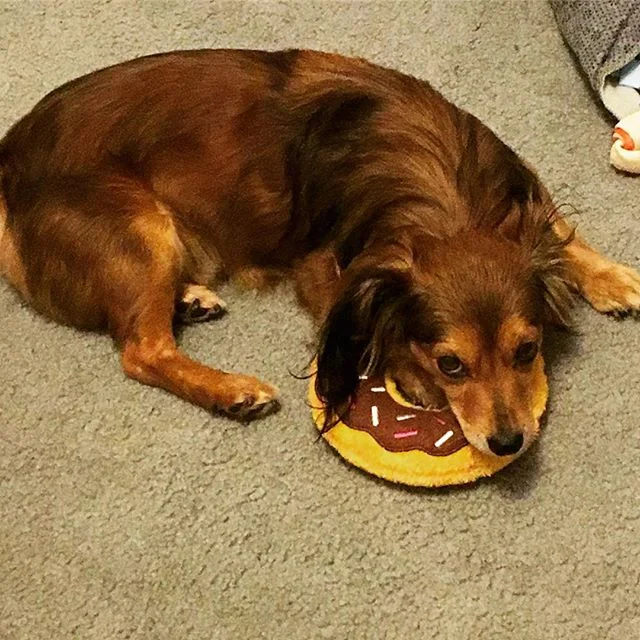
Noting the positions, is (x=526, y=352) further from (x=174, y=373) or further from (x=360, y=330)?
(x=174, y=373)

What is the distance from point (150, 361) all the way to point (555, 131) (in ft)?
3.82

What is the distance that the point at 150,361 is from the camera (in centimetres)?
212

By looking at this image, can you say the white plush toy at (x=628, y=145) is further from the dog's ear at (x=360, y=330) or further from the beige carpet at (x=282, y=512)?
the dog's ear at (x=360, y=330)

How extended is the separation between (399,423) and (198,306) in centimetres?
55

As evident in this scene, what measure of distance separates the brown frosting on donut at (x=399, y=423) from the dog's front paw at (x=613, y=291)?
1.43 ft

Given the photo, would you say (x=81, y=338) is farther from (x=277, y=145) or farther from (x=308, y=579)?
(x=308, y=579)

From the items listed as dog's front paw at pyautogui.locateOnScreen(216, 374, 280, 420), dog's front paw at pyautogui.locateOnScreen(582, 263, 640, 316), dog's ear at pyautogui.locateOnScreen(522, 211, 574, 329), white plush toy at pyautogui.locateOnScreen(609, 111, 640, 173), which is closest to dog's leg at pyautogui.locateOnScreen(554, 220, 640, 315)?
dog's front paw at pyautogui.locateOnScreen(582, 263, 640, 316)

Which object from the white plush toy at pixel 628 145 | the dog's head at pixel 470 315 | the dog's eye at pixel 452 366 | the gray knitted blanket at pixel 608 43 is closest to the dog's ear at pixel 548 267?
the dog's head at pixel 470 315

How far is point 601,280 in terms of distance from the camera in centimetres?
215

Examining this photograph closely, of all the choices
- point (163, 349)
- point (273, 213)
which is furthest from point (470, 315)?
point (163, 349)

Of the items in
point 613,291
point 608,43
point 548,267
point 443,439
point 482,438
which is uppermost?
point 608,43

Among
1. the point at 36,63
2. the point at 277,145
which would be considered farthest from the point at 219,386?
the point at 36,63

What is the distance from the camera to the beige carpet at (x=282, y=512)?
6.05 ft

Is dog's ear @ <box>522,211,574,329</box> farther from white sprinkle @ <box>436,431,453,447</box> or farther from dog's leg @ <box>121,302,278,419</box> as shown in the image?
dog's leg @ <box>121,302,278,419</box>
